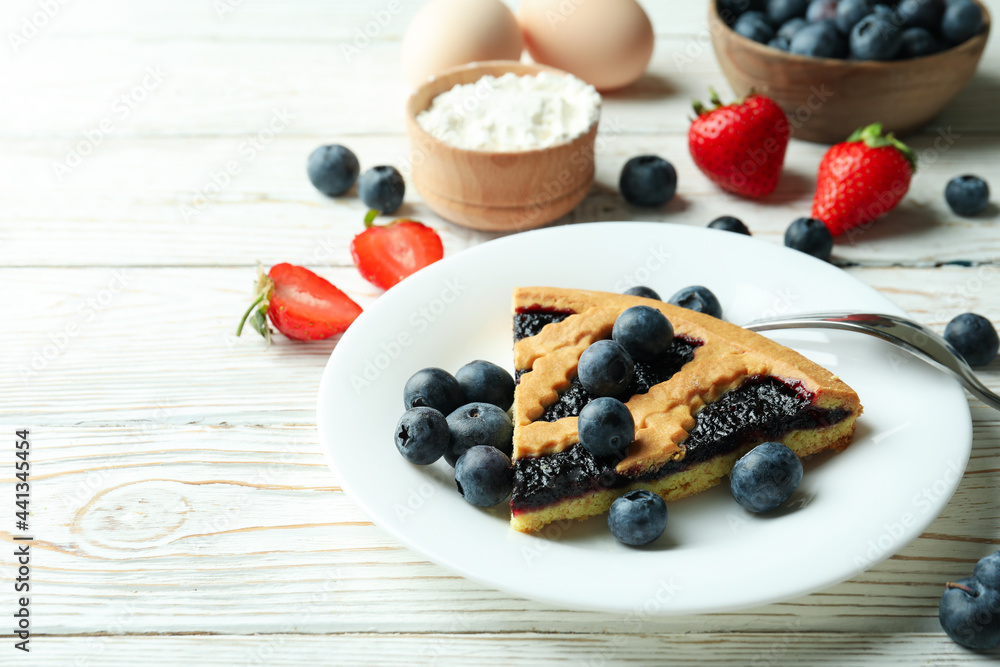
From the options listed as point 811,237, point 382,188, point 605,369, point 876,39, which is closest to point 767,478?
point 605,369

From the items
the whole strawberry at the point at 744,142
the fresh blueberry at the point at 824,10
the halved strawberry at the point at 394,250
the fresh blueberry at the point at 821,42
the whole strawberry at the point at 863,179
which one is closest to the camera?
the halved strawberry at the point at 394,250

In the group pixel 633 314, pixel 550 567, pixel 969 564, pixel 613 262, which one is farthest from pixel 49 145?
pixel 969 564

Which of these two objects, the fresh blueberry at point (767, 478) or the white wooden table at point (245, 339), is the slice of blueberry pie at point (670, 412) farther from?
the white wooden table at point (245, 339)

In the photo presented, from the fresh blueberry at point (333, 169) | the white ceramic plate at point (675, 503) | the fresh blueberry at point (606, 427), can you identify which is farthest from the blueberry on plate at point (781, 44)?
the fresh blueberry at point (606, 427)

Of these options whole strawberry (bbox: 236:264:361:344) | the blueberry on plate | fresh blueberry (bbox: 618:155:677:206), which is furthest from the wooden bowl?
the blueberry on plate

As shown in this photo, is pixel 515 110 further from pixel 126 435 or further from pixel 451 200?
pixel 126 435

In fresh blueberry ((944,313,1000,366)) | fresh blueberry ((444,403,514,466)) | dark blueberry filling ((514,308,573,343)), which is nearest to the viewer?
fresh blueberry ((444,403,514,466))

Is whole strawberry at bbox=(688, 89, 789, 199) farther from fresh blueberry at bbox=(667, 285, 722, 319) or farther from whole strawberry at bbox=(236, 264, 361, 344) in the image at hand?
whole strawberry at bbox=(236, 264, 361, 344)
